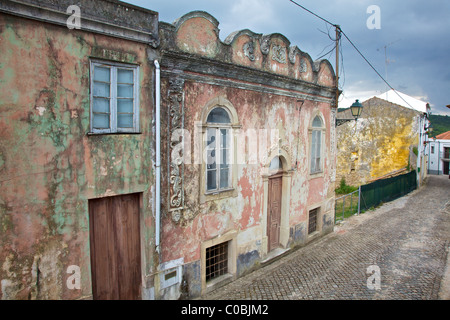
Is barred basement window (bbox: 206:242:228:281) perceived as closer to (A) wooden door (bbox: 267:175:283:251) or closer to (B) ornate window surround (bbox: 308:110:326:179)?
(A) wooden door (bbox: 267:175:283:251)

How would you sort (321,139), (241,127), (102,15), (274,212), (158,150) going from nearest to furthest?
1. (102,15)
2. (158,150)
3. (241,127)
4. (274,212)
5. (321,139)

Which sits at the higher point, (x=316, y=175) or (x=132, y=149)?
(x=132, y=149)

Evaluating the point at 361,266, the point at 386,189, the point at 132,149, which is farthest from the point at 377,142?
the point at 132,149

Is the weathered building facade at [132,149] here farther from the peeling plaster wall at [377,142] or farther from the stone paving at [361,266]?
the peeling plaster wall at [377,142]

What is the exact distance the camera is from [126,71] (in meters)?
5.70

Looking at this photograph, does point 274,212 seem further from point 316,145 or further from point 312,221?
point 316,145

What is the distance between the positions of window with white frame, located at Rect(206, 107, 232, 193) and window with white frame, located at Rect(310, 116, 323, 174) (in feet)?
14.7

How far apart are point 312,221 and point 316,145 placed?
299 cm

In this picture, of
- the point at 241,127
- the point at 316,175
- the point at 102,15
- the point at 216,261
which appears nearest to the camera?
the point at 102,15

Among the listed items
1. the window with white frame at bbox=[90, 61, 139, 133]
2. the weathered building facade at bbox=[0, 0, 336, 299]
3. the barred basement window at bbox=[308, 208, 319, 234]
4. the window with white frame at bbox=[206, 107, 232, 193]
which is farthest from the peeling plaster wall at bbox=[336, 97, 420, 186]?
the window with white frame at bbox=[90, 61, 139, 133]

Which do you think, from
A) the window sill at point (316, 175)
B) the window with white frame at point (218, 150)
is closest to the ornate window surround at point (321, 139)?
the window sill at point (316, 175)

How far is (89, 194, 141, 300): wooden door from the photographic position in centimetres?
562

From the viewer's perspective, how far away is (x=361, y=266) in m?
9.05

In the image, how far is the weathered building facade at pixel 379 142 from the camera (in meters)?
21.2
